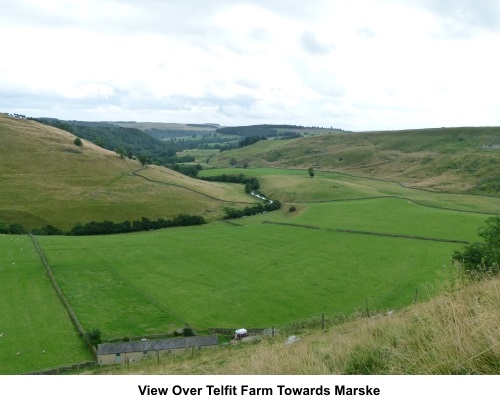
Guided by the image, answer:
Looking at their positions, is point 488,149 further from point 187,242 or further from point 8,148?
point 8,148

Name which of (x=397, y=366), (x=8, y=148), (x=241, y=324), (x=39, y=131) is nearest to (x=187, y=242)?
(x=241, y=324)

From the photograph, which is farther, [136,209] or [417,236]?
[136,209]

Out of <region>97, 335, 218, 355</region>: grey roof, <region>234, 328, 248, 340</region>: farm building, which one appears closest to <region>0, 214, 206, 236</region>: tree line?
<region>97, 335, 218, 355</region>: grey roof

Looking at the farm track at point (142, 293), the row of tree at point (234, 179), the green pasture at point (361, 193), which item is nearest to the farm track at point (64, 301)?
the farm track at point (142, 293)

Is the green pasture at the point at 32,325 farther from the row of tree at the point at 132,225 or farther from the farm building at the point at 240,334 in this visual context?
the row of tree at the point at 132,225

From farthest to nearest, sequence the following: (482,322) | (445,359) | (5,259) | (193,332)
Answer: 1. (5,259)
2. (193,332)
3. (482,322)
4. (445,359)
